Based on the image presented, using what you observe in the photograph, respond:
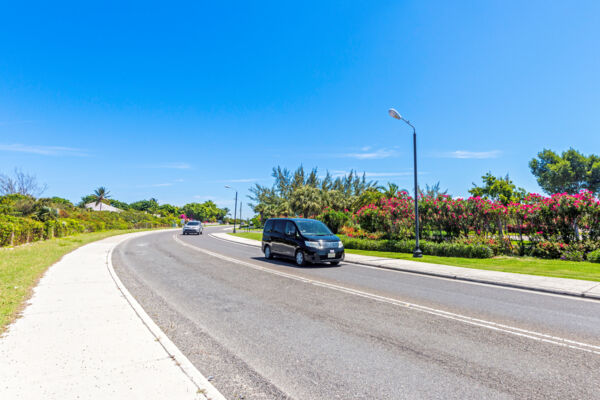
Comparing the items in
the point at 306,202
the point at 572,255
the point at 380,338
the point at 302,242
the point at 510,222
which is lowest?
the point at 380,338

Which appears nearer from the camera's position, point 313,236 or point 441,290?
point 441,290

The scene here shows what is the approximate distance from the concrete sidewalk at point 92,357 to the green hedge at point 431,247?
44.2ft

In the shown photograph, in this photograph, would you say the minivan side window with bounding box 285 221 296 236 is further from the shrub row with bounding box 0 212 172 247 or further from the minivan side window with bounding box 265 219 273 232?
the shrub row with bounding box 0 212 172 247

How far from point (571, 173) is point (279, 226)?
2305 inches

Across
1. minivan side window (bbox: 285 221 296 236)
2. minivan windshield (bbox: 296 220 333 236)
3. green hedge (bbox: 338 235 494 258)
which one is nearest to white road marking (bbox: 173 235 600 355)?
minivan windshield (bbox: 296 220 333 236)

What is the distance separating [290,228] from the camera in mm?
13805

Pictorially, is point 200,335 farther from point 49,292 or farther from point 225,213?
point 225,213

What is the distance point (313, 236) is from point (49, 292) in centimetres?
826

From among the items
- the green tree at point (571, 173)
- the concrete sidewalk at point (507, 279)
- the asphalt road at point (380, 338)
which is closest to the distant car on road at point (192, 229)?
the concrete sidewalk at point (507, 279)

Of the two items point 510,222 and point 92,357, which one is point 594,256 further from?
point 92,357

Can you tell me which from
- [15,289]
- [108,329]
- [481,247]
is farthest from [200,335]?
[481,247]

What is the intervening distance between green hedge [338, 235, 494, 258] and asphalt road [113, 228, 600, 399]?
6.19 meters

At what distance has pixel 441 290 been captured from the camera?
27.6ft

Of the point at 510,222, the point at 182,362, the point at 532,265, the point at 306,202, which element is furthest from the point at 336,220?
the point at 182,362
